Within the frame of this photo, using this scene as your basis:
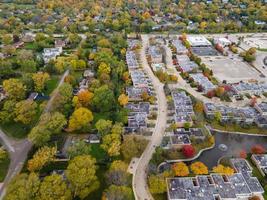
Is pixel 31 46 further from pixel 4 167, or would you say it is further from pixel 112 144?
pixel 112 144

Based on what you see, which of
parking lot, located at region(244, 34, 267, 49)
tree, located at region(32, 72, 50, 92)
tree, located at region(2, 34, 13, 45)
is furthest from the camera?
parking lot, located at region(244, 34, 267, 49)

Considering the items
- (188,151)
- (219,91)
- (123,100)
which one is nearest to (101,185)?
(188,151)

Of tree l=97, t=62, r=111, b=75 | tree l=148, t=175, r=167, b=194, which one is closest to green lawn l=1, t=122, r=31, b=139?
tree l=97, t=62, r=111, b=75

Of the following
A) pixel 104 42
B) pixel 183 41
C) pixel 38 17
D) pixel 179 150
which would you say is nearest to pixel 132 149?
pixel 179 150

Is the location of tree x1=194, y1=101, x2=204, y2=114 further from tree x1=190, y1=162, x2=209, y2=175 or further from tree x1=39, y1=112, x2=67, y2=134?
tree x1=39, y1=112, x2=67, y2=134

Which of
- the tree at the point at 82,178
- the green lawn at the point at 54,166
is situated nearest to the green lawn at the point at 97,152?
the green lawn at the point at 54,166

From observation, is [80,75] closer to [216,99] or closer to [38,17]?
[216,99]

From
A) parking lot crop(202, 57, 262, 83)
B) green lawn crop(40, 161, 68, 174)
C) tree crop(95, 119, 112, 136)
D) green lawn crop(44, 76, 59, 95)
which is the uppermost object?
tree crop(95, 119, 112, 136)
